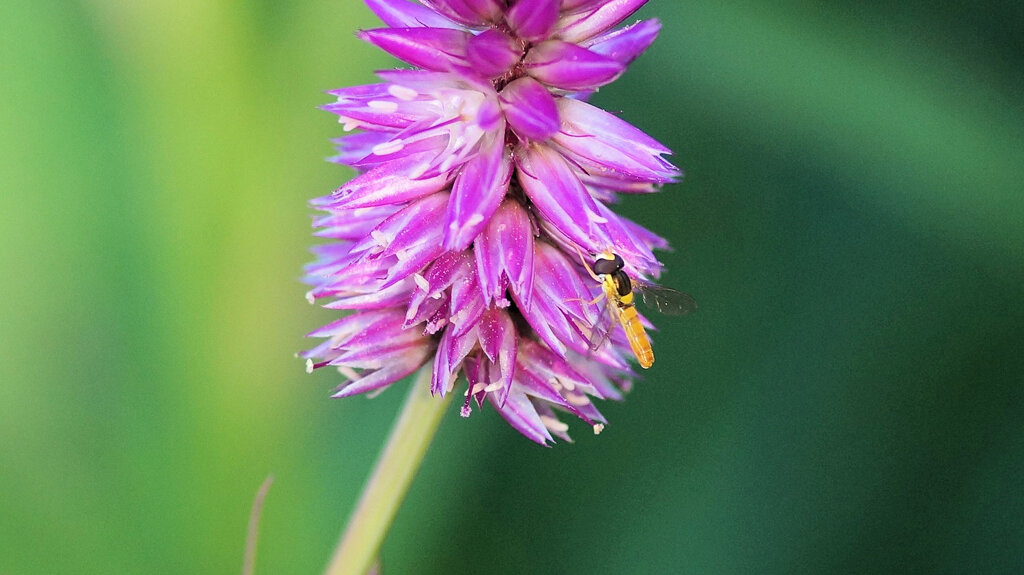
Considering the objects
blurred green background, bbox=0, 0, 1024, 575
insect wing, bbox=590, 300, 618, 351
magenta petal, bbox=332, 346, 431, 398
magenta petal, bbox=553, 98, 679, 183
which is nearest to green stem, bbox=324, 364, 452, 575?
magenta petal, bbox=332, 346, 431, 398

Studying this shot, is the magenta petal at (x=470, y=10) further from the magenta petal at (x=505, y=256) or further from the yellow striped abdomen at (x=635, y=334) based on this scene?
the yellow striped abdomen at (x=635, y=334)

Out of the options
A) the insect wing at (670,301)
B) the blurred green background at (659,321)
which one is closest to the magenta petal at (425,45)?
the insect wing at (670,301)

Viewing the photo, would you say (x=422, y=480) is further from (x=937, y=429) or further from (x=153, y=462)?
(x=937, y=429)

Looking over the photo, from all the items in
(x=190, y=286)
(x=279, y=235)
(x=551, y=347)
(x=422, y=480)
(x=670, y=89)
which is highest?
(x=670, y=89)

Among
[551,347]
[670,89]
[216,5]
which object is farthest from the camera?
[670,89]

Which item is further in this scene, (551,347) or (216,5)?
(216,5)

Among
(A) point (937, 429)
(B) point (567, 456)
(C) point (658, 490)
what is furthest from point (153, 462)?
(A) point (937, 429)

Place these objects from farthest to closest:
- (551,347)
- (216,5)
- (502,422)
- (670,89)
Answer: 1. (670,89)
2. (502,422)
3. (216,5)
4. (551,347)
